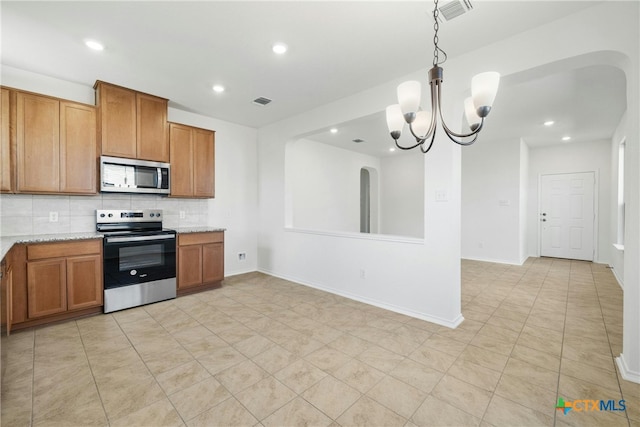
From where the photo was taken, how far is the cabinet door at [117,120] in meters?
3.32

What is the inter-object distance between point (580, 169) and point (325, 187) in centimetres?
568

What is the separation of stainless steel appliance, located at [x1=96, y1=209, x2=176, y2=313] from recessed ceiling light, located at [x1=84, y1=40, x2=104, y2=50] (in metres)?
1.88

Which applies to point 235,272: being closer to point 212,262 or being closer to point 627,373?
point 212,262

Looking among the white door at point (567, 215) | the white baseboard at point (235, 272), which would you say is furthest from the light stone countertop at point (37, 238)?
the white door at point (567, 215)

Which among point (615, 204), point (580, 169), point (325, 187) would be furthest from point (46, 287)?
point (580, 169)

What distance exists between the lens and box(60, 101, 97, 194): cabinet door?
10.3 feet

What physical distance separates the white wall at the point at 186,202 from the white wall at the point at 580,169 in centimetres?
658

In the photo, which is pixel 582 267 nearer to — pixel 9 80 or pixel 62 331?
pixel 62 331

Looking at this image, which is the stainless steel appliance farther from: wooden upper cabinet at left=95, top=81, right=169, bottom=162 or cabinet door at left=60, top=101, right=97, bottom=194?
wooden upper cabinet at left=95, top=81, right=169, bottom=162

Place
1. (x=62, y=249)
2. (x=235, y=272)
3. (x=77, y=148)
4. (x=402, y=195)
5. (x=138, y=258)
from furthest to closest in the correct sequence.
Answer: (x=402, y=195)
(x=235, y=272)
(x=138, y=258)
(x=77, y=148)
(x=62, y=249)

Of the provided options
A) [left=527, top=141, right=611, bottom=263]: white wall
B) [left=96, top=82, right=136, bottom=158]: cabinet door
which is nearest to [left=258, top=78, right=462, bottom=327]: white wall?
[left=96, top=82, right=136, bottom=158]: cabinet door

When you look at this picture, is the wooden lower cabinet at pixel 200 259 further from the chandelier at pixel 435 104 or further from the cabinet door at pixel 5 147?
the chandelier at pixel 435 104

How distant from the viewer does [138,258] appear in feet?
11.3

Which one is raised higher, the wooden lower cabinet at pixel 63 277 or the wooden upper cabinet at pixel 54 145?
the wooden upper cabinet at pixel 54 145
